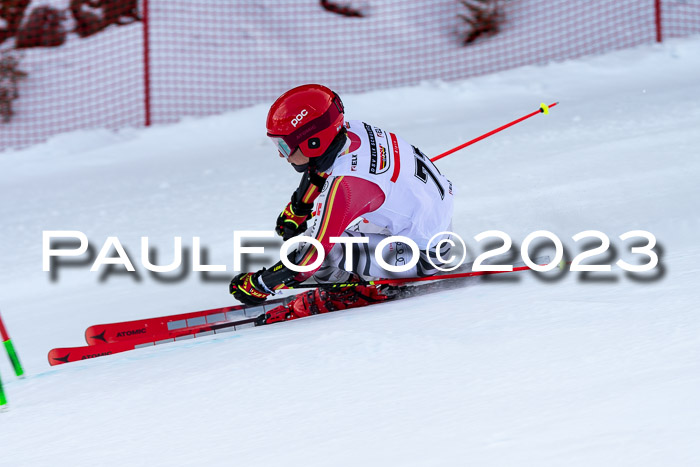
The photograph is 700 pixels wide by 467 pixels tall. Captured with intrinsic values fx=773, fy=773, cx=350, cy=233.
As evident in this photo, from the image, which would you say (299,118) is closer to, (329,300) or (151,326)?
(329,300)

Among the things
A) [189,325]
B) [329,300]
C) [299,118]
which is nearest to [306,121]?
[299,118]

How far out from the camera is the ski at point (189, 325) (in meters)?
3.64

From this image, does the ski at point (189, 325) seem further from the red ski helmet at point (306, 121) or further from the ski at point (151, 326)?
the red ski helmet at point (306, 121)

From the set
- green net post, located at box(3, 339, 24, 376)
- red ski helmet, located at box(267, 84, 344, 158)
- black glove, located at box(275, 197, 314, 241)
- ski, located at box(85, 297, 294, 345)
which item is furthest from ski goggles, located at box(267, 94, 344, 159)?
green net post, located at box(3, 339, 24, 376)

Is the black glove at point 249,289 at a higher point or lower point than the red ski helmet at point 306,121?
lower

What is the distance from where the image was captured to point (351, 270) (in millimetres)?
3746

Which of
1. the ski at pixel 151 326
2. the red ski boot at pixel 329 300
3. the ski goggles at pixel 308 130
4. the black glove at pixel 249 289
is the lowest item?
the ski at pixel 151 326

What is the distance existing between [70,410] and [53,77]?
8926 mm

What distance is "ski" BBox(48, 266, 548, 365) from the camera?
364 cm

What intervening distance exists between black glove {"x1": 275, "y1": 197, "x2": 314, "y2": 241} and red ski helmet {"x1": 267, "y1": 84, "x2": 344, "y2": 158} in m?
0.61

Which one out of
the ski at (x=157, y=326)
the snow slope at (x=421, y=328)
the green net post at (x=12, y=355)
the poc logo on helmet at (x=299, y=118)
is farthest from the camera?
the ski at (x=157, y=326)

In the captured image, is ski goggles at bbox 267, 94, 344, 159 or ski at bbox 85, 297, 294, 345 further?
ski at bbox 85, 297, 294, 345

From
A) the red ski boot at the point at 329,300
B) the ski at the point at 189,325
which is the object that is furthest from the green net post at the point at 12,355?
the red ski boot at the point at 329,300

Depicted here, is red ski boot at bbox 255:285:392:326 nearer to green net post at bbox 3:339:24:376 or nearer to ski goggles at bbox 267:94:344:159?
ski goggles at bbox 267:94:344:159
